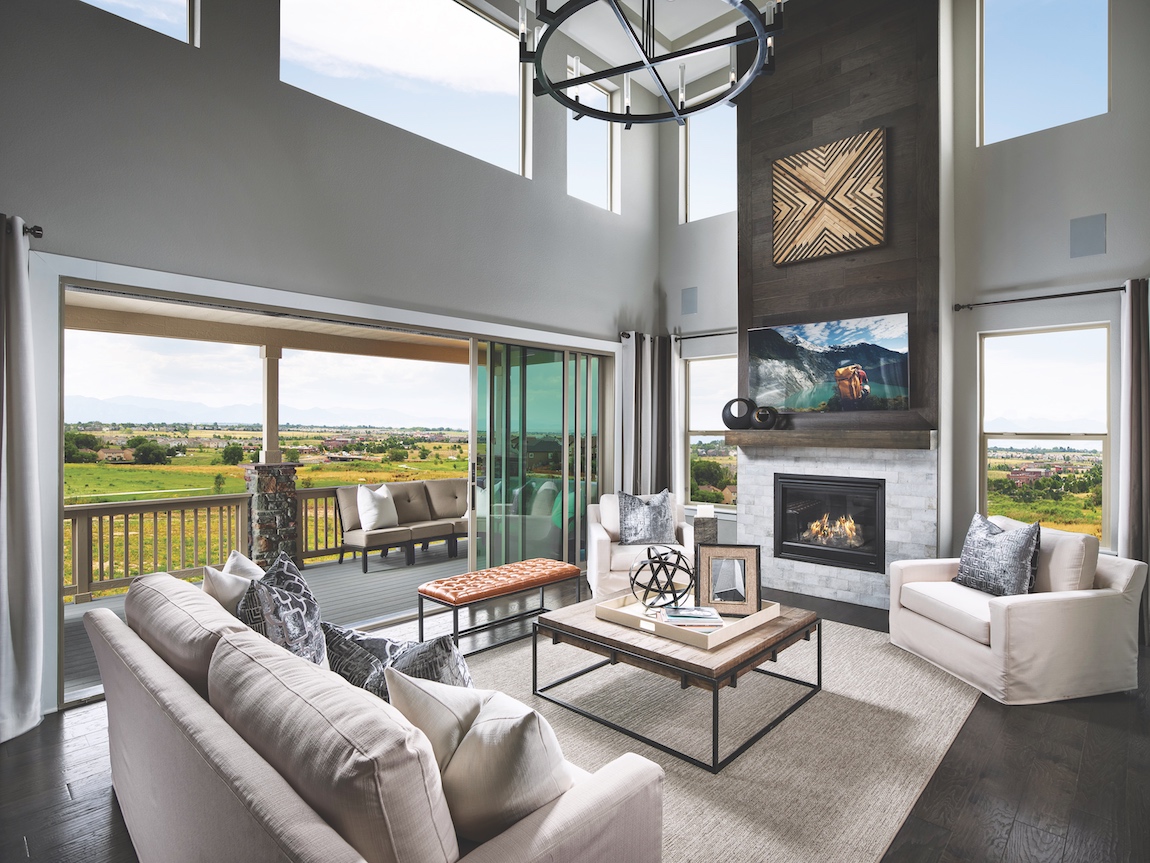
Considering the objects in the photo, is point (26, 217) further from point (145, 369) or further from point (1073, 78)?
point (1073, 78)

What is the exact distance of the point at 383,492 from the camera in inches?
252

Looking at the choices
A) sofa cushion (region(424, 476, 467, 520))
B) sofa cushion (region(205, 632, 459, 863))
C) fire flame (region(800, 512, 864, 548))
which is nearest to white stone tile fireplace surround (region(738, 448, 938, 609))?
fire flame (region(800, 512, 864, 548))

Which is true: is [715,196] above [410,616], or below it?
above

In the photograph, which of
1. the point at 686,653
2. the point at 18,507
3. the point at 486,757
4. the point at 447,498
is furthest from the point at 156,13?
the point at 447,498

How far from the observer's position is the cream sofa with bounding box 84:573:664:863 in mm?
1098

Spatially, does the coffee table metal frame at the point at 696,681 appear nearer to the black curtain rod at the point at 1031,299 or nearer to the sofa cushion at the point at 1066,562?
the sofa cushion at the point at 1066,562

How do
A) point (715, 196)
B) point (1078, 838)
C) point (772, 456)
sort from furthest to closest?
1. point (715, 196)
2. point (772, 456)
3. point (1078, 838)

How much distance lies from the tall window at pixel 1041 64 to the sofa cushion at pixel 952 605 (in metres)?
3.37

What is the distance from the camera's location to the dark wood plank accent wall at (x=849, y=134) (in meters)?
4.50

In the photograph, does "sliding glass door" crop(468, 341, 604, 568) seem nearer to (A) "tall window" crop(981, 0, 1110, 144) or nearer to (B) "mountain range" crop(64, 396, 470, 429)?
(B) "mountain range" crop(64, 396, 470, 429)

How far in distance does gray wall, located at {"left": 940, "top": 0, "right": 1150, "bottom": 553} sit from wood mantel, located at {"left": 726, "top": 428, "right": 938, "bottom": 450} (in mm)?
529

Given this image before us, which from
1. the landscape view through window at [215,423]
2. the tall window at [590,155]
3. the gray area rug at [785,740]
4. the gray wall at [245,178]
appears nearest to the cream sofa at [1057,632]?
the gray area rug at [785,740]

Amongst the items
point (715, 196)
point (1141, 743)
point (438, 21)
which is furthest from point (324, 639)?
point (715, 196)

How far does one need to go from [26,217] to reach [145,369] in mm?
3835
